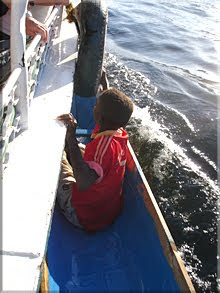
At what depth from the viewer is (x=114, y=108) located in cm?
291

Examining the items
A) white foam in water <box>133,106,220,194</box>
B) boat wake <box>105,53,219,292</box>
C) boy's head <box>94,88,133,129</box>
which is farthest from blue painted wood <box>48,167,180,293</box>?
white foam in water <box>133,106,220,194</box>

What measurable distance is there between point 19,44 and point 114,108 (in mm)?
894

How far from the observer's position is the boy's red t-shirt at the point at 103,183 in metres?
2.90

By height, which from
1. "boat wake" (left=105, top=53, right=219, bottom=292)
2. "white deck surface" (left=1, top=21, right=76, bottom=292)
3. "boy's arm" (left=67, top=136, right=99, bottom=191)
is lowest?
"boat wake" (left=105, top=53, right=219, bottom=292)

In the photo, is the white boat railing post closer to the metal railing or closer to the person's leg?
the metal railing

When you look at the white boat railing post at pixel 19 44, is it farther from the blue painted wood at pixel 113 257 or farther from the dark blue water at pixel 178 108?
the dark blue water at pixel 178 108

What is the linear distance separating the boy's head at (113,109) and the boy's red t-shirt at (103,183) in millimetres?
80

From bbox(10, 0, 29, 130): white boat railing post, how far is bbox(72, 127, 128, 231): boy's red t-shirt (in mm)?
640

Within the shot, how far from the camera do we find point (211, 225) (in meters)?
4.66

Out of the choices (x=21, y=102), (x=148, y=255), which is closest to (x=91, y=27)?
(x=21, y=102)

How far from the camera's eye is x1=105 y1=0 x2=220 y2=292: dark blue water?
4648 millimetres

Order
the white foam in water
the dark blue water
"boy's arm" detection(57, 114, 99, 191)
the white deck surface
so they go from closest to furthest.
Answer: the white deck surface
"boy's arm" detection(57, 114, 99, 191)
the dark blue water
the white foam in water

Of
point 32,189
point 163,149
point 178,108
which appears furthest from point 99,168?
point 178,108

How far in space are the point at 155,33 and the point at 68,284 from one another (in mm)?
10928
